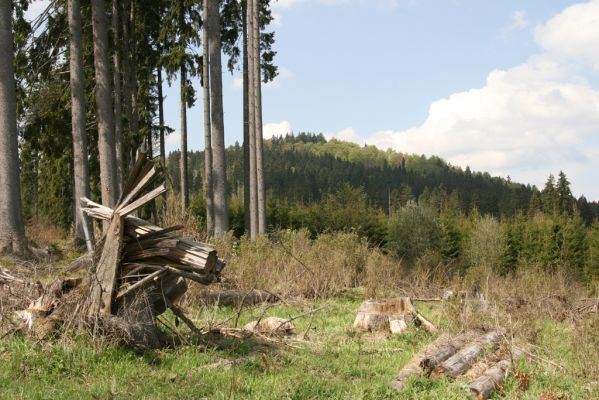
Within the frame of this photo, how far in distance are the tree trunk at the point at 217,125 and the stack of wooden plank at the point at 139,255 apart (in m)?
10.2

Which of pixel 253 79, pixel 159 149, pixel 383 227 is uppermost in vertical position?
pixel 253 79

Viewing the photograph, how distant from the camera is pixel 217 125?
16.8 meters

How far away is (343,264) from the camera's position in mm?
13781

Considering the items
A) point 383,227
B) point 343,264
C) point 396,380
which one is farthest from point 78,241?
point 383,227

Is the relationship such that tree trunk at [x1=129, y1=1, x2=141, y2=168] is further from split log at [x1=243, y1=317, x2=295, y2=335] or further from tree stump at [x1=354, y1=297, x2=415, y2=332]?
split log at [x1=243, y1=317, x2=295, y2=335]

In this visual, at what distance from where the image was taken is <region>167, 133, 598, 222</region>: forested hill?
9412 cm

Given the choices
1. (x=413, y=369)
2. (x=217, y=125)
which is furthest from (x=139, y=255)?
(x=217, y=125)

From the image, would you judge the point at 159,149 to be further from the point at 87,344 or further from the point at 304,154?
the point at 304,154

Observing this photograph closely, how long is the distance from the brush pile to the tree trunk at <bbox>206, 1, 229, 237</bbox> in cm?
1016

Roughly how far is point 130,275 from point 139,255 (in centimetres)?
26

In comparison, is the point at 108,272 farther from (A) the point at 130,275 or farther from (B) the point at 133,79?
(B) the point at 133,79

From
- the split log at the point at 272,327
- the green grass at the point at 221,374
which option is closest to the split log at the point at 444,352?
the green grass at the point at 221,374

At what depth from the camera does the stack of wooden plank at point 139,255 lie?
5.92 meters

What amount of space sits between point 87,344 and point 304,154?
150135 millimetres
